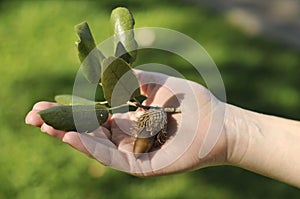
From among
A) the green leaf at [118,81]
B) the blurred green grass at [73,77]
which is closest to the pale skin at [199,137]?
the green leaf at [118,81]

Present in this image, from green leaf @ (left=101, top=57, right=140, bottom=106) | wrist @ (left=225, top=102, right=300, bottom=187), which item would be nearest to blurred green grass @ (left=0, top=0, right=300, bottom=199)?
wrist @ (left=225, top=102, right=300, bottom=187)

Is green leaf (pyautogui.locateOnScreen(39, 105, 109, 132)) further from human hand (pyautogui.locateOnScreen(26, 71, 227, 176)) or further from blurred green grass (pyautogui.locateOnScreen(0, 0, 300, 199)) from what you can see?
blurred green grass (pyautogui.locateOnScreen(0, 0, 300, 199))

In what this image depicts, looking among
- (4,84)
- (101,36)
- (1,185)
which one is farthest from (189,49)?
(1,185)

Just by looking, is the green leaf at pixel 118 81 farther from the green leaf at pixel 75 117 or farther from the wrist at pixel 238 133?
the wrist at pixel 238 133

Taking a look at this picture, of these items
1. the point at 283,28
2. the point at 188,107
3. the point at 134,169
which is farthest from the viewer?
the point at 283,28

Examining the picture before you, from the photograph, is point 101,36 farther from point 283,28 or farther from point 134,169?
point 134,169
